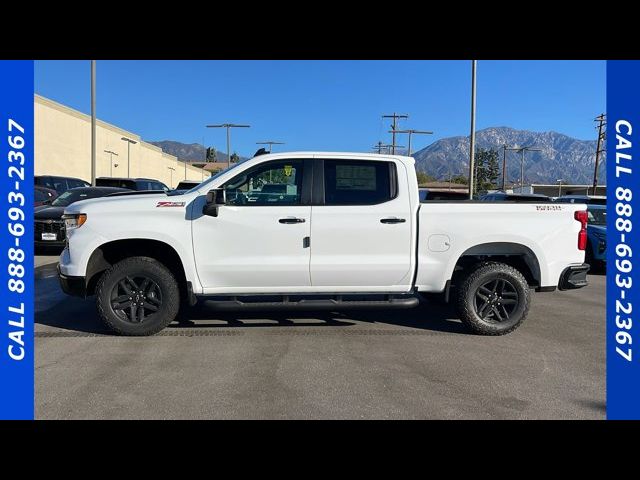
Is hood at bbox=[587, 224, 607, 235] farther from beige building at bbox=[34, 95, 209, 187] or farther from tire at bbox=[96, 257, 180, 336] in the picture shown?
beige building at bbox=[34, 95, 209, 187]

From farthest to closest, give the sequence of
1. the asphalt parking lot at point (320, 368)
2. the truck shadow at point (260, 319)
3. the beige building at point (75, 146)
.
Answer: the beige building at point (75, 146) → the truck shadow at point (260, 319) → the asphalt parking lot at point (320, 368)

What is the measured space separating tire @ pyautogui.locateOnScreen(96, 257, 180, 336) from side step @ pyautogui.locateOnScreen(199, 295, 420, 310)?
1.33 ft

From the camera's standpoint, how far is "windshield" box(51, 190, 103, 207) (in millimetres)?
11844

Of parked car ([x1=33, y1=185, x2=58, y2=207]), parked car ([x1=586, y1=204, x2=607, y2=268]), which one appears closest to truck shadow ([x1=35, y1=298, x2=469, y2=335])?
parked car ([x1=586, y1=204, x2=607, y2=268])

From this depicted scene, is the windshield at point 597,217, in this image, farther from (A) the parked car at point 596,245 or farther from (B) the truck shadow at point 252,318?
(B) the truck shadow at point 252,318

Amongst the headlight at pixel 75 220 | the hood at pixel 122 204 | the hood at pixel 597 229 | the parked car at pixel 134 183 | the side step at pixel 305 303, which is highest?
the parked car at pixel 134 183

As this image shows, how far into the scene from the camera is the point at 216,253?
5.07m

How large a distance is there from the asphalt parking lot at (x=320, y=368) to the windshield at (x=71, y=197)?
6.52 m

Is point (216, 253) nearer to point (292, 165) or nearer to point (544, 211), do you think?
point (292, 165)

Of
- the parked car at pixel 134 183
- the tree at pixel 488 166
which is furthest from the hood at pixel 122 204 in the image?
the tree at pixel 488 166

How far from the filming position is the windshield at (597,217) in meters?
11.2

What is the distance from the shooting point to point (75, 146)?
41844 millimetres
